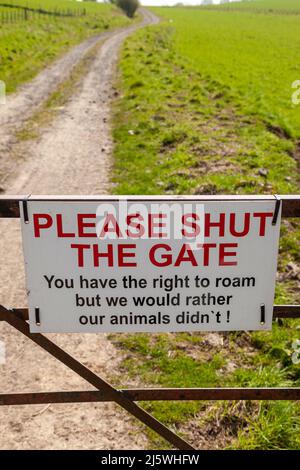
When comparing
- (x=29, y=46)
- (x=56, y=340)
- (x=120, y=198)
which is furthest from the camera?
(x=29, y=46)

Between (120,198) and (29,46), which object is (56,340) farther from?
(29,46)

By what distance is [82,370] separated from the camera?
337cm

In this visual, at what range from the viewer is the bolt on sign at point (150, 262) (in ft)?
9.82

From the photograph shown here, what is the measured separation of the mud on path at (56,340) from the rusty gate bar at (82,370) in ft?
2.48

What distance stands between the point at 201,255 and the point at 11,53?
27591 millimetres

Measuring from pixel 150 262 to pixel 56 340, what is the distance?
2905 mm

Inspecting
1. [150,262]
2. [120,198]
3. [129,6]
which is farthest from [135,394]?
[129,6]

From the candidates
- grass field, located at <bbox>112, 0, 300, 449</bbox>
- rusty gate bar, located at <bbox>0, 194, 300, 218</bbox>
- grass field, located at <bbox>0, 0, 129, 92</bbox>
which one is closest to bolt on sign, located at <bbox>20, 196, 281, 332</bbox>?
rusty gate bar, located at <bbox>0, 194, 300, 218</bbox>

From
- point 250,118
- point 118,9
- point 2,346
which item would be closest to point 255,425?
point 2,346

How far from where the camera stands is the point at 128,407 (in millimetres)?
3461

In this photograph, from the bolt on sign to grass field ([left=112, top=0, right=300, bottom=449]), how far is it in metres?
1.52

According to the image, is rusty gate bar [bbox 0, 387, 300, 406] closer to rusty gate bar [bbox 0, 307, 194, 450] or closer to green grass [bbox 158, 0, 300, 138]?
rusty gate bar [bbox 0, 307, 194, 450]

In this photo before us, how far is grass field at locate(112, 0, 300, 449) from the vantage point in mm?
4355

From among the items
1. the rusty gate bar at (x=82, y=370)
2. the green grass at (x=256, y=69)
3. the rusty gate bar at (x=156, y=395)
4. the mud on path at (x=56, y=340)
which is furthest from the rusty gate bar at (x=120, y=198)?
the green grass at (x=256, y=69)
